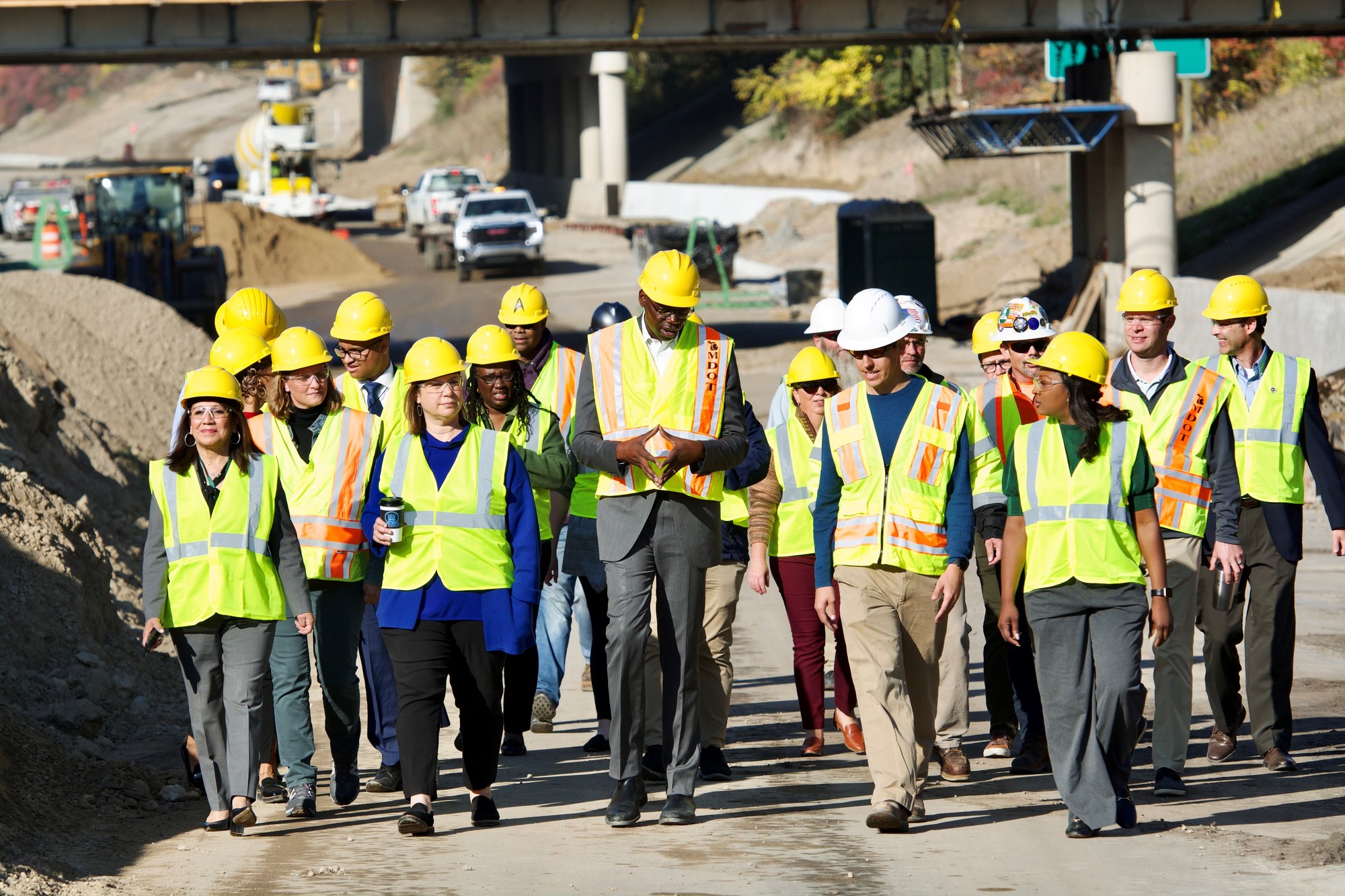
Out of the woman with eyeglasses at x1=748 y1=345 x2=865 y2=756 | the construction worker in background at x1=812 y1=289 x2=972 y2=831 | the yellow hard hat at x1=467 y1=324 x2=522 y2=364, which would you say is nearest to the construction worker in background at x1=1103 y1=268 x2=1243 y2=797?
the construction worker in background at x1=812 y1=289 x2=972 y2=831

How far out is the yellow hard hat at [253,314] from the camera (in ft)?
27.9

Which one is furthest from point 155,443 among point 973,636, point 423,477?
point 423,477

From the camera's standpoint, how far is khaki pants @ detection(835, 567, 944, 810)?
667 cm

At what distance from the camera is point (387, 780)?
773 centimetres

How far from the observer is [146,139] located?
120 meters

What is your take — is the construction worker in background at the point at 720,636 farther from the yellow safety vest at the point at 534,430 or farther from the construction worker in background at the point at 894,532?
the yellow safety vest at the point at 534,430

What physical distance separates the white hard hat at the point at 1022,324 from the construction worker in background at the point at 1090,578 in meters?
1.23

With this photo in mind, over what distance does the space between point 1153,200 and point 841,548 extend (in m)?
26.6

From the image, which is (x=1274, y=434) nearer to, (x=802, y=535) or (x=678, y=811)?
(x=802, y=535)

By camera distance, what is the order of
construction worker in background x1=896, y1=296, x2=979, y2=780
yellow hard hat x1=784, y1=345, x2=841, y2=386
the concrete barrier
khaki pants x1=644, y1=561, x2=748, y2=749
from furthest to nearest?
the concrete barrier → yellow hard hat x1=784, y1=345, x2=841, y2=386 → construction worker in background x1=896, y1=296, x2=979, y2=780 → khaki pants x1=644, y1=561, x2=748, y2=749

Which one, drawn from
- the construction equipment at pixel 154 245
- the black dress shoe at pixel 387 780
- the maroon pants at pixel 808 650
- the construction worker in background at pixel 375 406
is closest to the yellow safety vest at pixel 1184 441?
the maroon pants at pixel 808 650

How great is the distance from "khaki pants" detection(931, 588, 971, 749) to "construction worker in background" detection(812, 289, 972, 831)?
94cm

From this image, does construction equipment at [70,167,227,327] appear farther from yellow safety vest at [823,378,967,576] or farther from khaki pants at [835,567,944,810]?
khaki pants at [835,567,944,810]

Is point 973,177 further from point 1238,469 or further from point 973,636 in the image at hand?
point 1238,469
